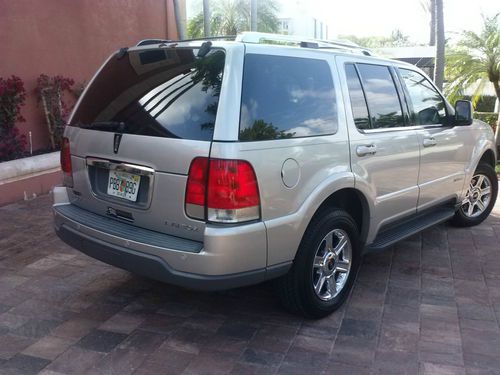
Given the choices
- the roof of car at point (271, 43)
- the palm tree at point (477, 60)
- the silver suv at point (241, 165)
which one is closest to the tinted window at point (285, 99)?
the silver suv at point (241, 165)

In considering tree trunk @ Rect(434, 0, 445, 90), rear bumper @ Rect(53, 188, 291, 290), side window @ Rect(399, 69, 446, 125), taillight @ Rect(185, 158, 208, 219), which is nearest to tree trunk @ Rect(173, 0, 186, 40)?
tree trunk @ Rect(434, 0, 445, 90)

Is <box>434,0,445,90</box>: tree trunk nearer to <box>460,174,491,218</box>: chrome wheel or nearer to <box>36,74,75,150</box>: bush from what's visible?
<box>460,174,491,218</box>: chrome wheel

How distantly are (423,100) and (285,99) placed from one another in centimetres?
207

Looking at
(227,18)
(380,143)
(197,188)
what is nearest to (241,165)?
(197,188)

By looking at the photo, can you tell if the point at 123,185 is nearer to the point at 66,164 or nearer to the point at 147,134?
the point at 147,134

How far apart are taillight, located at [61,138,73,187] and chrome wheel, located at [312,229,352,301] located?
1.87 meters

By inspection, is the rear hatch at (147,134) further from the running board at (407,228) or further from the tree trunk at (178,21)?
the tree trunk at (178,21)

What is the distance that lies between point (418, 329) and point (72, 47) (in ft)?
23.3

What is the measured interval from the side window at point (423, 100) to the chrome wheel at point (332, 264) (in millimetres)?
1479

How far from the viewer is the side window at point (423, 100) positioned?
4.64m

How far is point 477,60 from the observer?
1043cm

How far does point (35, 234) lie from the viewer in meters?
5.33

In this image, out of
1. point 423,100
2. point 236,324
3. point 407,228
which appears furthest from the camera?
point 423,100

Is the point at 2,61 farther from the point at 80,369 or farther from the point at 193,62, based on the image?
the point at 80,369
